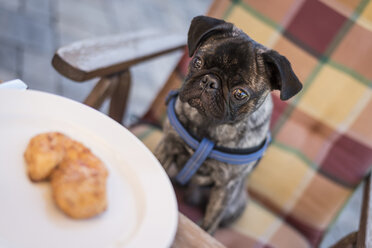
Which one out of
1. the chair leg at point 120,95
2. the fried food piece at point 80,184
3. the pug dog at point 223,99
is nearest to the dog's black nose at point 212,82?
the pug dog at point 223,99

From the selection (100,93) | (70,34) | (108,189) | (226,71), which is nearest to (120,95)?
(100,93)

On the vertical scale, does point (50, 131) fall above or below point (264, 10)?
below

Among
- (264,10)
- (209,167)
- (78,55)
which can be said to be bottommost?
(209,167)

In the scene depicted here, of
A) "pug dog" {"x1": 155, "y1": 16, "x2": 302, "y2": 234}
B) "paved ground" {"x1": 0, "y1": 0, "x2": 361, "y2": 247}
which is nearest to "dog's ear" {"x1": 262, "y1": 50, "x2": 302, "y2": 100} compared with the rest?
"pug dog" {"x1": 155, "y1": 16, "x2": 302, "y2": 234}

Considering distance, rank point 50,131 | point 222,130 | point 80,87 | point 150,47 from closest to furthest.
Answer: point 50,131
point 222,130
point 150,47
point 80,87

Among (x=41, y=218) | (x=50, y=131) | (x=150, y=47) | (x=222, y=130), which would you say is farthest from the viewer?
(x=150, y=47)

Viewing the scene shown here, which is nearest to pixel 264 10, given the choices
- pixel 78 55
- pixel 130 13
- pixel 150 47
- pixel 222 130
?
pixel 150 47

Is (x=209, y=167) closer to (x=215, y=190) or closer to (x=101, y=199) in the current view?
(x=215, y=190)
